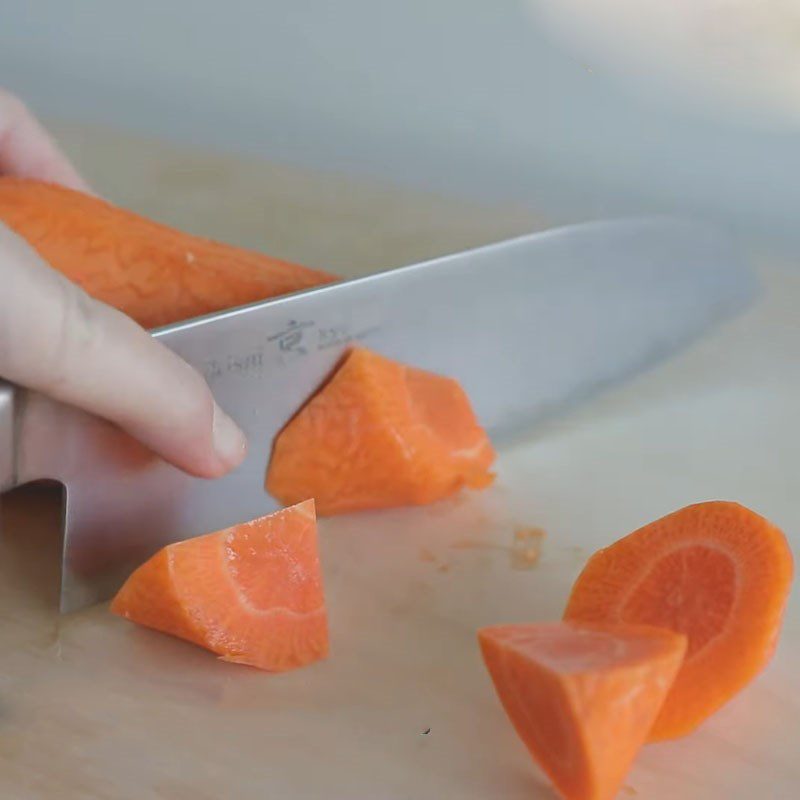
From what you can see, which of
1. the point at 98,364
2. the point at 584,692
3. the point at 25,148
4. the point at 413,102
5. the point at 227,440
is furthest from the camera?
the point at 413,102

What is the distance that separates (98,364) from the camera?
1.00 metres

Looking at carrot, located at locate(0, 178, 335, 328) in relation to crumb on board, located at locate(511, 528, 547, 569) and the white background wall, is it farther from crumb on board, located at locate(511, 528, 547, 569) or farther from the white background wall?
the white background wall

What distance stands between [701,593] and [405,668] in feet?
0.80

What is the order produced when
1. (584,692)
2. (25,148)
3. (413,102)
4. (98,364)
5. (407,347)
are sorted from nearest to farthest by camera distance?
(584,692) → (98,364) → (407,347) → (25,148) → (413,102)

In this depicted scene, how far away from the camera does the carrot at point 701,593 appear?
3.18ft

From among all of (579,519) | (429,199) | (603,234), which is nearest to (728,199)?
(429,199)

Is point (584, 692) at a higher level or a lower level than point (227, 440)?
higher

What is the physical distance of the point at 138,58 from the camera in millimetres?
2320

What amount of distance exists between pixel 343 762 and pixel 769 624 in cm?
33

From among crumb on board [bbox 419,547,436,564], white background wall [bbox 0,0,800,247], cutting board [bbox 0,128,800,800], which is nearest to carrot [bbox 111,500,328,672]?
cutting board [bbox 0,128,800,800]

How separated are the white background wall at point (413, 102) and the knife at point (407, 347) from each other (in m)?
0.46

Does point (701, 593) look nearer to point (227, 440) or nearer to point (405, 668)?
point (405, 668)

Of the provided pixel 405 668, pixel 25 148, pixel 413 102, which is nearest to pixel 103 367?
pixel 405 668

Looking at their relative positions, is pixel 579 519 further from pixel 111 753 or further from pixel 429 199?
pixel 429 199
